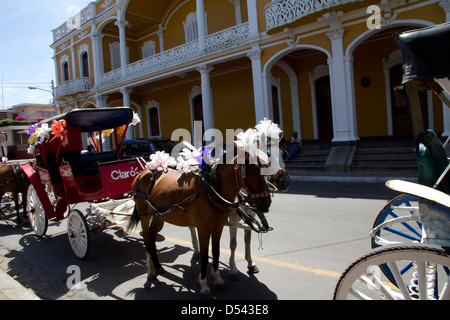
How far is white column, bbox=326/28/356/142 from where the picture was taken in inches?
483

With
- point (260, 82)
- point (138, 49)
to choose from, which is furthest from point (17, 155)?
point (260, 82)

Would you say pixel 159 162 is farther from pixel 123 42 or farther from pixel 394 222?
pixel 123 42

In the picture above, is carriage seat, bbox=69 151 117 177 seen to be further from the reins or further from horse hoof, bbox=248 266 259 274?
horse hoof, bbox=248 266 259 274

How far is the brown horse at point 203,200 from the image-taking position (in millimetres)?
3150

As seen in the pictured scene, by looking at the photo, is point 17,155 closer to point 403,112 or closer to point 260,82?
point 260,82

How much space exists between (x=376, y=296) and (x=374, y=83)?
1394cm

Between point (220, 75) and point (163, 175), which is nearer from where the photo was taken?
point (163, 175)

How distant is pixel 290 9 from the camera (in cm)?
1262

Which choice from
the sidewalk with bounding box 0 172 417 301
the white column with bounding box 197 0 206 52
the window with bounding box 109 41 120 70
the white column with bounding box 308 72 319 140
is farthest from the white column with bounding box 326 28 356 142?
the window with bounding box 109 41 120 70

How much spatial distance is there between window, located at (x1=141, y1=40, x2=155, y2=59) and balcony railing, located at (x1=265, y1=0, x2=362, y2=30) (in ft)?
39.0

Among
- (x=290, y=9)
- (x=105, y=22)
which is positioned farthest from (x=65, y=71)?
(x=290, y=9)

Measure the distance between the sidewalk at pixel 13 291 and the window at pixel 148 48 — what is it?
2094 cm

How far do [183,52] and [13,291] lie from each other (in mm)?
15384
